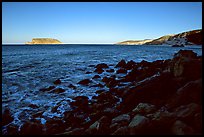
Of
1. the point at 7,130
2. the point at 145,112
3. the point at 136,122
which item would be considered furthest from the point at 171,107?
the point at 7,130

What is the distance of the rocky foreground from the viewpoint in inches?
180

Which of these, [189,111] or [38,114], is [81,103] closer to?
[38,114]

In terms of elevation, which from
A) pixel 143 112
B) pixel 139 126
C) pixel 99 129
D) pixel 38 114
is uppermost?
pixel 139 126

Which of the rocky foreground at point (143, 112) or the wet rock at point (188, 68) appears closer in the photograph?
the rocky foreground at point (143, 112)

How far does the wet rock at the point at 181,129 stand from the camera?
3.89 meters

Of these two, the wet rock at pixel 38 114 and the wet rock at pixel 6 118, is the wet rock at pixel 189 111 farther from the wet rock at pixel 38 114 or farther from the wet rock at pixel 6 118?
the wet rock at pixel 6 118

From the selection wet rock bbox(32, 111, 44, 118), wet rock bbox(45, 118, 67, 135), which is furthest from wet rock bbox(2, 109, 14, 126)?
wet rock bbox(45, 118, 67, 135)

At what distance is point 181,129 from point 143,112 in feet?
7.77

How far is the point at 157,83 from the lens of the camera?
915 centimetres

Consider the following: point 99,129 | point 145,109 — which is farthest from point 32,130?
point 145,109

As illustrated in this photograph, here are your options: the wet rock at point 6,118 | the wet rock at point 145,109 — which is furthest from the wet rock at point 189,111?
the wet rock at point 6,118

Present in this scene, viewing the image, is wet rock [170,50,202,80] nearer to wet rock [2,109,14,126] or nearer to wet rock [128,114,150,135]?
wet rock [128,114,150,135]

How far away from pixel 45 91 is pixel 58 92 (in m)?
1.03

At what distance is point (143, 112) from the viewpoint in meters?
6.36
